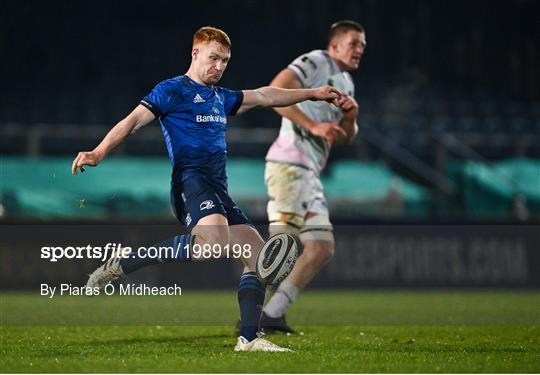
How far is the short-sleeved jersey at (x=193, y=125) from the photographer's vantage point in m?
6.99

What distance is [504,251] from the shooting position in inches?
636

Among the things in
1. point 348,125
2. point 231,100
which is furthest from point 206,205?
point 348,125

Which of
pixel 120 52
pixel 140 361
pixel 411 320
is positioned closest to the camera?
pixel 140 361

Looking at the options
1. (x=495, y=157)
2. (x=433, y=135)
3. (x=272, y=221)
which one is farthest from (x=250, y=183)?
(x=272, y=221)

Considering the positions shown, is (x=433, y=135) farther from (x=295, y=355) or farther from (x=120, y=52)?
(x=295, y=355)

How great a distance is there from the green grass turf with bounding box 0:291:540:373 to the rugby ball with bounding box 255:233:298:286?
0.53 meters

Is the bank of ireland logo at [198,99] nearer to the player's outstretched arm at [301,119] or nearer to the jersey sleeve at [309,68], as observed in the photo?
the player's outstretched arm at [301,119]

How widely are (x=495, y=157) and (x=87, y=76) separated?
8.04 m

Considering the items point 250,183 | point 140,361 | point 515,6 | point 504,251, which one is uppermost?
point 515,6

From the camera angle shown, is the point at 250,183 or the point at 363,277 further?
the point at 250,183

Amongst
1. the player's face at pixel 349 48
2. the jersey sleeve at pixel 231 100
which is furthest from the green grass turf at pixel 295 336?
the player's face at pixel 349 48

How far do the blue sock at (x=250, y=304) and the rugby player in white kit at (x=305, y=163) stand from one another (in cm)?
168

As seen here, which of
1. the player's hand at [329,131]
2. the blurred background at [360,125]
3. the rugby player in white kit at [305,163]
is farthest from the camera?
the blurred background at [360,125]

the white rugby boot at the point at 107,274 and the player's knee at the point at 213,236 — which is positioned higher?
the player's knee at the point at 213,236
